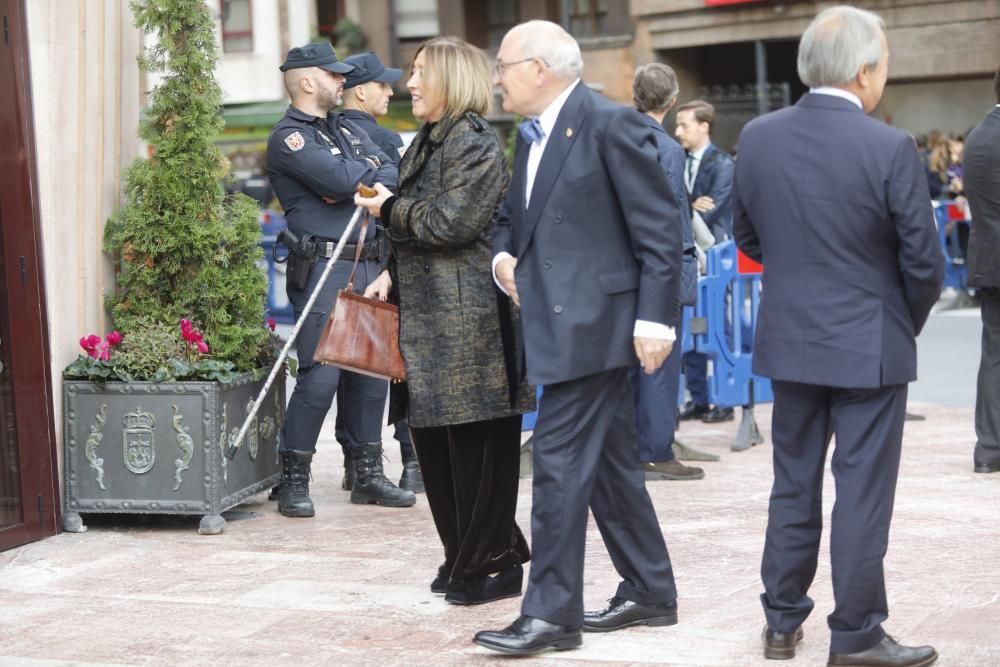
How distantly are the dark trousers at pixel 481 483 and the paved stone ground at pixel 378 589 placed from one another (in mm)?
169

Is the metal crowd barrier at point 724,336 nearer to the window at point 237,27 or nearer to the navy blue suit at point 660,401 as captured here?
the navy blue suit at point 660,401

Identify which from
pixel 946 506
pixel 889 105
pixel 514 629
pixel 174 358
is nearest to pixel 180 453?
pixel 174 358

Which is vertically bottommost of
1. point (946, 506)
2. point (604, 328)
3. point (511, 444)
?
point (946, 506)

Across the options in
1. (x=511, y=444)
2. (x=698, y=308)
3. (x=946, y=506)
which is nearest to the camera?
(x=511, y=444)

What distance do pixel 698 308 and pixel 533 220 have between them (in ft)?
14.4

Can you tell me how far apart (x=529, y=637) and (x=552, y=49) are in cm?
174

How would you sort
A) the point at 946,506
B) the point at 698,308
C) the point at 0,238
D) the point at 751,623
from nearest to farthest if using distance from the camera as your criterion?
the point at 751,623, the point at 0,238, the point at 946,506, the point at 698,308

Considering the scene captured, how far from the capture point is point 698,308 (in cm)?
920

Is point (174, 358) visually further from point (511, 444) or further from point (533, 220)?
Answer: point (533, 220)

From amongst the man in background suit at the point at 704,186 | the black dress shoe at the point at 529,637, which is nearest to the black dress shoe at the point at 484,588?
the black dress shoe at the point at 529,637

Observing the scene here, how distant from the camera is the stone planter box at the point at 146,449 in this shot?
6809 mm

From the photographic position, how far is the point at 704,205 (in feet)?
34.1

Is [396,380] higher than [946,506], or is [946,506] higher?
[396,380]

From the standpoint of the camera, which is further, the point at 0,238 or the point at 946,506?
the point at 946,506
